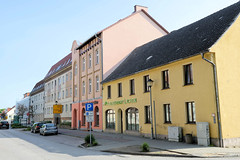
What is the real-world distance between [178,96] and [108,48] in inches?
562

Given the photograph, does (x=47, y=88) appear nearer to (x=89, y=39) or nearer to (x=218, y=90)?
(x=89, y=39)

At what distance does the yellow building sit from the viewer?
14.9 m

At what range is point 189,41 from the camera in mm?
19156

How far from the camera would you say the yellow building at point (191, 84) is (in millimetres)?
14852

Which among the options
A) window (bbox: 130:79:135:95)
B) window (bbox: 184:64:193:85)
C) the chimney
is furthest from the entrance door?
the chimney

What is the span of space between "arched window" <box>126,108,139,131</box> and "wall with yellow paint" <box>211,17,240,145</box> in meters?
9.36

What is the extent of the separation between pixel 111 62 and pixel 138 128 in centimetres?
1039

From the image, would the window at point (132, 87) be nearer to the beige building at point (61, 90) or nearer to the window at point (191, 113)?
the window at point (191, 113)

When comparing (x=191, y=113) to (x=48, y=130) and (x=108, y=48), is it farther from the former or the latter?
(x=48, y=130)

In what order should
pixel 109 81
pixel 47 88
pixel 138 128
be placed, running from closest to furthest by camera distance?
1. pixel 138 128
2. pixel 109 81
3. pixel 47 88

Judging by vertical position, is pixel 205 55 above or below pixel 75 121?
above

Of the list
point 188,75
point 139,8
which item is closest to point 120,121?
point 188,75

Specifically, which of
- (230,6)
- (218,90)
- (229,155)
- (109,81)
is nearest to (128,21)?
(109,81)

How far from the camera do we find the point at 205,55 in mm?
15453
